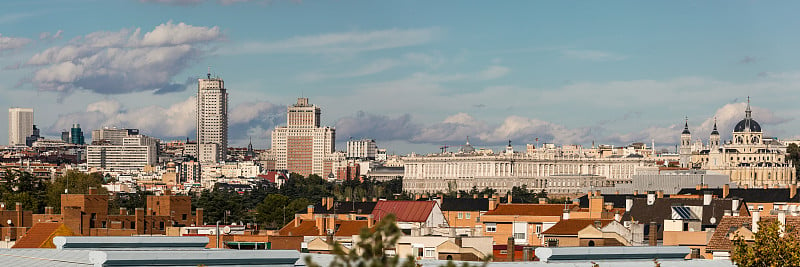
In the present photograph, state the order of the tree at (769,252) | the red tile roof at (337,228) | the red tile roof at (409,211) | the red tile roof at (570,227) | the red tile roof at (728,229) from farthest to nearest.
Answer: the red tile roof at (409,211) → the red tile roof at (337,228) → the red tile roof at (570,227) → the red tile roof at (728,229) → the tree at (769,252)

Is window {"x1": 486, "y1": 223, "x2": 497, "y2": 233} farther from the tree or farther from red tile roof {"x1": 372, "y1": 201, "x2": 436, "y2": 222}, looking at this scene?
the tree

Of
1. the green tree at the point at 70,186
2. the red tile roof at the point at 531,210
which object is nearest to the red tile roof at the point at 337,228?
the red tile roof at the point at 531,210

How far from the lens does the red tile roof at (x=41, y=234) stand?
54.4 m

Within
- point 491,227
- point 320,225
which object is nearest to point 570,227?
point 320,225

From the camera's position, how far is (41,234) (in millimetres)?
58469

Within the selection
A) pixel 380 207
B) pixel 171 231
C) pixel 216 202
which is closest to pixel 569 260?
pixel 171 231

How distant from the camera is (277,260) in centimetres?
3303

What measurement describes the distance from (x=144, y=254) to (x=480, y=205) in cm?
7411

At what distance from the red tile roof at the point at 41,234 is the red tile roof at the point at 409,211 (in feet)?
83.5

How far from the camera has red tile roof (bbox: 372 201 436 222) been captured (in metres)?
85.5

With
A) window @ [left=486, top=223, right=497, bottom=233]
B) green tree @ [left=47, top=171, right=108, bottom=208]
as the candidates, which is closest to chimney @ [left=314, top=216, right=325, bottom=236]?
window @ [left=486, top=223, right=497, bottom=233]

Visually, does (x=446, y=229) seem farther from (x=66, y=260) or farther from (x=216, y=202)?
(x=216, y=202)

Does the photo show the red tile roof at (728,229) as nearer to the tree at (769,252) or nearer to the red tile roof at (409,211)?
the tree at (769,252)

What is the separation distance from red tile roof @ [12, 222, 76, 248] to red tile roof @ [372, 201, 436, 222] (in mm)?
25437
